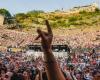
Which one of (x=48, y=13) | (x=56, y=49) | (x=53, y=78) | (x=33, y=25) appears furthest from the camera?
(x=48, y=13)

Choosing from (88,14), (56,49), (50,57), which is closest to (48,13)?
(88,14)

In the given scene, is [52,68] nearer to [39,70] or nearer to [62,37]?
[39,70]

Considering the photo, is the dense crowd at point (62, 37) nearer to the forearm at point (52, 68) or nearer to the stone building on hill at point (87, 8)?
the stone building on hill at point (87, 8)

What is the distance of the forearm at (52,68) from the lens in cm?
355

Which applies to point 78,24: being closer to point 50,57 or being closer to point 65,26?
point 65,26

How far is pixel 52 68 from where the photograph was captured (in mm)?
3562

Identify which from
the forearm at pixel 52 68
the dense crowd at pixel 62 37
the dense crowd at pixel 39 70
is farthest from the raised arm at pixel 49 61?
the dense crowd at pixel 62 37

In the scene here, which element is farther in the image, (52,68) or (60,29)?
(60,29)

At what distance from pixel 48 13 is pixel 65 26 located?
1811 centimetres

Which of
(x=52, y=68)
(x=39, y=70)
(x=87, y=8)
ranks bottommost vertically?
(x=87, y=8)

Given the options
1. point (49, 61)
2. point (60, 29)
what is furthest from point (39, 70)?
point (60, 29)

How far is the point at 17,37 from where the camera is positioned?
236 ft

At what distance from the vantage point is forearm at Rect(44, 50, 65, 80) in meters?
3.55

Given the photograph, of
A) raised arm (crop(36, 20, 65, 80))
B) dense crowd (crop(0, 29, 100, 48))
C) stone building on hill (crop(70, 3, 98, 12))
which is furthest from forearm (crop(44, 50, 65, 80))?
stone building on hill (crop(70, 3, 98, 12))
